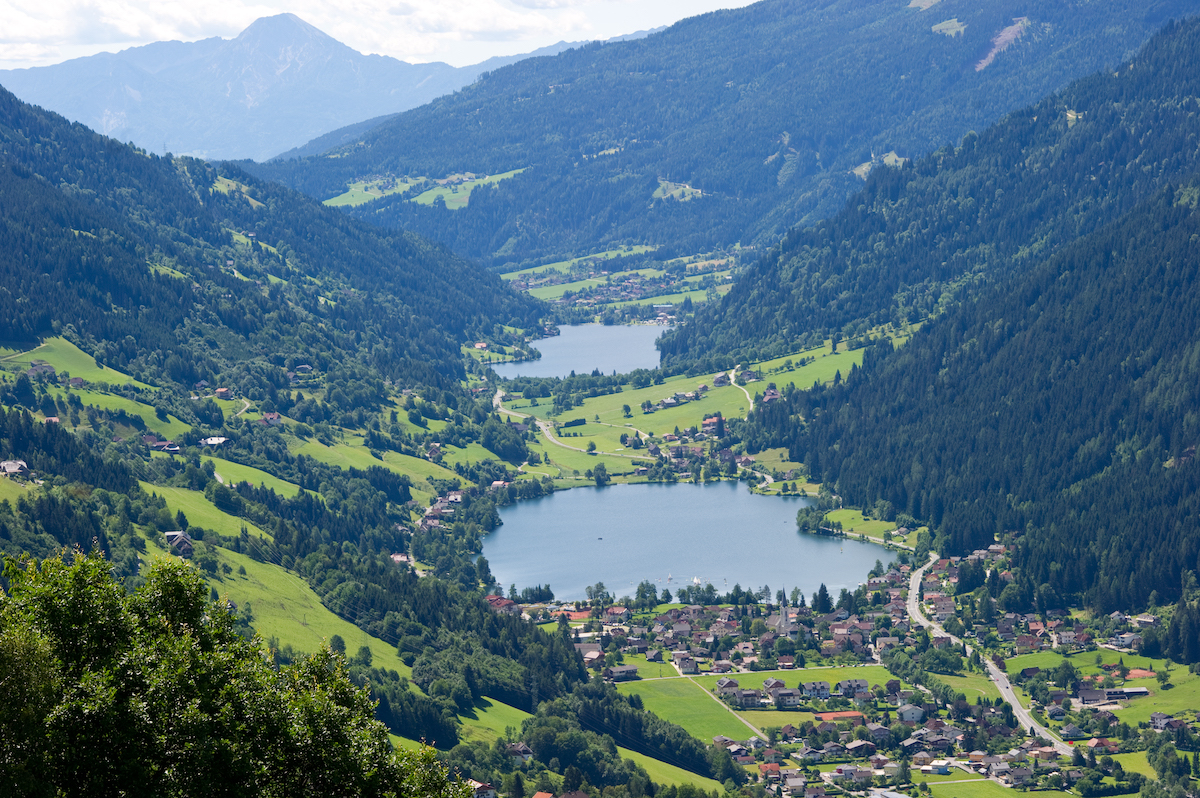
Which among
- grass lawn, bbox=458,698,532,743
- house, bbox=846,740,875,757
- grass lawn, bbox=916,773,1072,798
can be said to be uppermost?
grass lawn, bbox=458,698,532,743

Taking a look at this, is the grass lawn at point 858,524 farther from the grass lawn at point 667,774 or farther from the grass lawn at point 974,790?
the grass lawn at point 667,774

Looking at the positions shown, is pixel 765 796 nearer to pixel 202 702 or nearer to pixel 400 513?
pixel 202 702

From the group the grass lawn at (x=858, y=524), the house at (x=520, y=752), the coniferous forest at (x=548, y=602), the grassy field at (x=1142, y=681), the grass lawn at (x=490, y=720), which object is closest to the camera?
the coniferous forest at (x=548, y=602)

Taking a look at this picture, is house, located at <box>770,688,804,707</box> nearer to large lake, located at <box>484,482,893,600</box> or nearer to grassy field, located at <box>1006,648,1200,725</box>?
grassy field, located at <box>1006,648,1200,725</box>

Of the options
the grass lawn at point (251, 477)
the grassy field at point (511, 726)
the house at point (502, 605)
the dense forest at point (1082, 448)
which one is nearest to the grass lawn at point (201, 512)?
the grass lawn at point (251, 477)

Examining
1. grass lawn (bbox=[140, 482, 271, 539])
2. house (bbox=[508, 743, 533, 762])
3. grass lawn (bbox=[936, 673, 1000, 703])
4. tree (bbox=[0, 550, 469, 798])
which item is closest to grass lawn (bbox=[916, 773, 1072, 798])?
grass lawn (bbox=[936, 673, 1000, 703])

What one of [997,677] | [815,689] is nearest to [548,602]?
[815,689]

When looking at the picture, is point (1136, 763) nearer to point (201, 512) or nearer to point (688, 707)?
point (688, 707)
